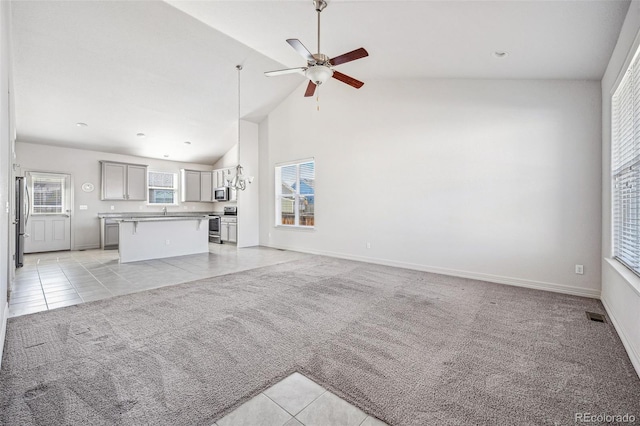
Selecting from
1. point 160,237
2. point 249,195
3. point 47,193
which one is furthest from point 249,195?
point 47,193

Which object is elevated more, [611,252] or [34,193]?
[34,193]

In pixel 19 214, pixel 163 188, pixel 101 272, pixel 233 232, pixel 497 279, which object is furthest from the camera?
pixel 163 188

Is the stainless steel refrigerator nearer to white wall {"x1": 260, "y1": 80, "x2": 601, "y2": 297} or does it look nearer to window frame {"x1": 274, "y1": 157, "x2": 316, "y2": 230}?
window frame {"x1": 274, "y1": 157, "x2": 316, "y2": 230}

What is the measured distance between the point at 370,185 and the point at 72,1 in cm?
507

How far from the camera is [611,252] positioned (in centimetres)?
314

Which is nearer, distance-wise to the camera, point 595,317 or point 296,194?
point 595,317

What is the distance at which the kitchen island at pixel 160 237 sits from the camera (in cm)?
566

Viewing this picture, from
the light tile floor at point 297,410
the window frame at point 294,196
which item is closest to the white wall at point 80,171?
the window frame at point 294,196

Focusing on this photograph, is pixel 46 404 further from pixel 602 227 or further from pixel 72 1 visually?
pixel 602 227

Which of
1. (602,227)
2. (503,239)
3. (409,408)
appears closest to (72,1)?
(409,408)

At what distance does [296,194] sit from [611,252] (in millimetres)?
5545

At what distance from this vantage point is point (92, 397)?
1698 mm

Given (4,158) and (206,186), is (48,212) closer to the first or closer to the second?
(206,186)

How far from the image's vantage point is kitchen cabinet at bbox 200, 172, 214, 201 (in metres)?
9.24
